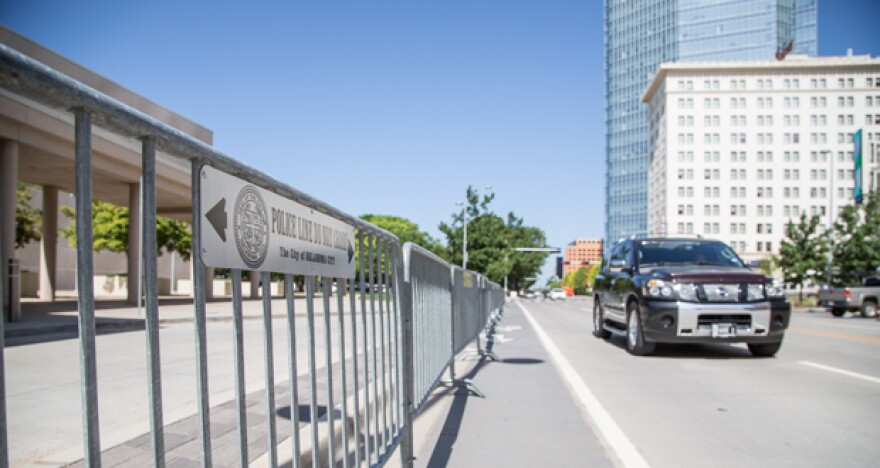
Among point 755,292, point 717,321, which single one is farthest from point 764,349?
Result: point 717,321

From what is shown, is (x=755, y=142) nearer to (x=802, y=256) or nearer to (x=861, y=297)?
(x=802, y=256)

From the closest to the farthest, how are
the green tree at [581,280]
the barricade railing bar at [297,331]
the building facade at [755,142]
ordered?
the barricade railing bar at [297,331], the building facade at [755,142], the green tree at [581,280]

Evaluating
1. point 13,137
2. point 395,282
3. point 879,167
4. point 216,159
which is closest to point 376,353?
point 395,282

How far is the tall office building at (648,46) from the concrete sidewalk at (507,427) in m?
142

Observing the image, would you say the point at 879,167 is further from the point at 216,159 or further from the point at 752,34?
the point at 752,34

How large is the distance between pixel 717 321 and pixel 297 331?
8359 mm

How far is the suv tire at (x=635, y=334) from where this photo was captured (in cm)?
1014

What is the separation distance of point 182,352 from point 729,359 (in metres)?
8.44

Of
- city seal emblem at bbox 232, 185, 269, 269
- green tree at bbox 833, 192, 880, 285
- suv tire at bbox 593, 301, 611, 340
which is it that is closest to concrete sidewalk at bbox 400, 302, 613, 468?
city seal emblem at bbox 232, 185, 269, 269

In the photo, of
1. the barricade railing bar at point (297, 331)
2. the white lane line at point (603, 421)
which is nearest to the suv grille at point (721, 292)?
the white lane line at point (603, 421)

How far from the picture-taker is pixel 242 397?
1957 millimetres

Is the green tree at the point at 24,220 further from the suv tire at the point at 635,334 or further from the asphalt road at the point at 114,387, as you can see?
the suv tire at the point at 635,334

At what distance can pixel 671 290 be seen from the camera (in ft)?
31.7

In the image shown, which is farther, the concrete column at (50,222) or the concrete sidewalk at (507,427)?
the concrete column at (50,222)
